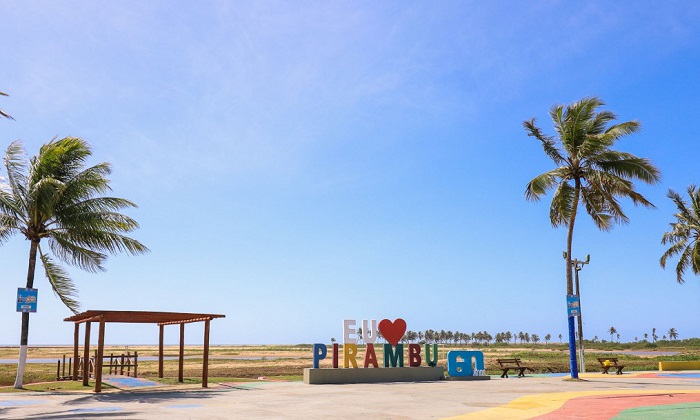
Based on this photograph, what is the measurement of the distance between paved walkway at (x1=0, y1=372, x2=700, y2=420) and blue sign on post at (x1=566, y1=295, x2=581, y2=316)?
438 centimetres

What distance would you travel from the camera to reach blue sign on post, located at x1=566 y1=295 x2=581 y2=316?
29703 millimetres

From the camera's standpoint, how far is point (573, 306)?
29844 mm

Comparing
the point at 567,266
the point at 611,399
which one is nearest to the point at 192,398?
the point at 611,399

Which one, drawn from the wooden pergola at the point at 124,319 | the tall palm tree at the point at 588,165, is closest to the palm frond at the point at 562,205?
the tall palm tree at the point at 588,165

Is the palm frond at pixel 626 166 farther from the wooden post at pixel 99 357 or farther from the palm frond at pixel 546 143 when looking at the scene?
the wooden post at pixel 99 357

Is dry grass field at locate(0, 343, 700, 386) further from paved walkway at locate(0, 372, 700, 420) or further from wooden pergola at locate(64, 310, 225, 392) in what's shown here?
paved walkway at locate(0, 372, 700, 420)

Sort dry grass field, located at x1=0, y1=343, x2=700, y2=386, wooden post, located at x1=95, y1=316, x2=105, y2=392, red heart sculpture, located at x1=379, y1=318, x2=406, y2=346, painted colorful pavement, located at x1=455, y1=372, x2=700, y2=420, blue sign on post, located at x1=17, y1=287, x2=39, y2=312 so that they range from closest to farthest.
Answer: painted colorful pavement, located at x1=455, y1=372, x2=700, y2=420 → wooden post, located at x1=95, y1=316, x2=105, y2=392 → blue sign on post, located at x1=17, y1=287, x2=39, y2=312 → red heart sculpture, located at x1=379, y1=318, x2=406, y2=346 → dry grass field, located at x1=0, y1=343, x2=700, y2=386

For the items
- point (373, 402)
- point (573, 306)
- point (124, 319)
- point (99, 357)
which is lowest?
point (373, 402)

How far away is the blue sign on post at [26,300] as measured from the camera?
26.3 meters

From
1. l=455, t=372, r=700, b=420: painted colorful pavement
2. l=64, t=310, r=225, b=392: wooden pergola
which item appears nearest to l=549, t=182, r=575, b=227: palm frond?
l=455, t=372, r=700, b=420: painted colorful pavement

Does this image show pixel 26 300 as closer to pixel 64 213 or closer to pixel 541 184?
pixel 64 213

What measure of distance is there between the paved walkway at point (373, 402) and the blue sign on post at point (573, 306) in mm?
4378

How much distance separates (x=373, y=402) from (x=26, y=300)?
17.1 m

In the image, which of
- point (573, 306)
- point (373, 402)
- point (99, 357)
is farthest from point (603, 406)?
point (99, 357)
